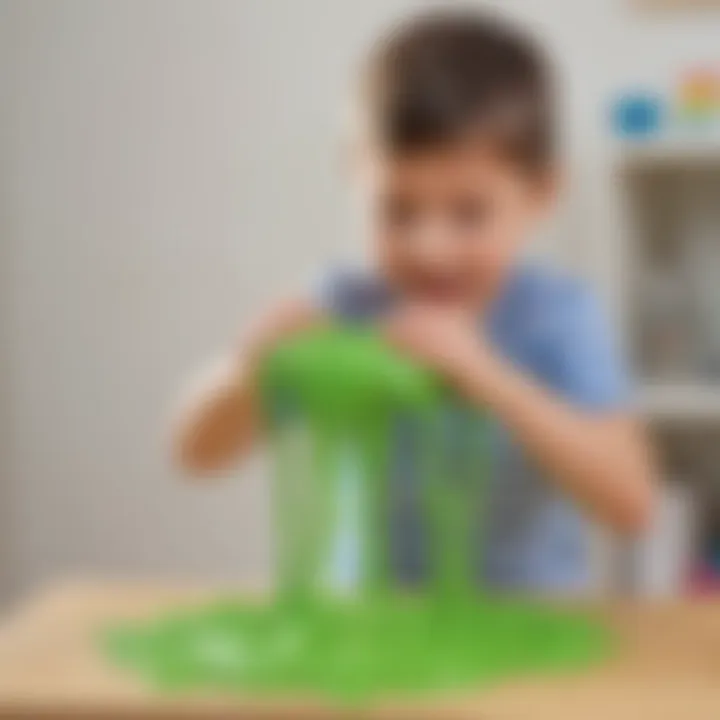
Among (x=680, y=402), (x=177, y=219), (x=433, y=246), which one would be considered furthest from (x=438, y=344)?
(x=177, y=219)

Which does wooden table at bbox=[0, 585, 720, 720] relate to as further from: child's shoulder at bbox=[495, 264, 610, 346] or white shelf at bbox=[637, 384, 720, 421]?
white shelf at bbox=[637, 384, 720, 421]

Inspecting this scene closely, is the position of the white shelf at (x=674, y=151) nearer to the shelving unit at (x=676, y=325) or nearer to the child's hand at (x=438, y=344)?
the shelving unit at (x=676, y=325)

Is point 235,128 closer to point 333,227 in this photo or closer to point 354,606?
point 333,227

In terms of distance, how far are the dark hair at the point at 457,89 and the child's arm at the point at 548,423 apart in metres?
0.08

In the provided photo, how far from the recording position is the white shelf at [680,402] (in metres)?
1.26

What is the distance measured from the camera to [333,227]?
143 cm

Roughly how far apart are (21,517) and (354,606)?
100 centimetres

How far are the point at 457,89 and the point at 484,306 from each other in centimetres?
10

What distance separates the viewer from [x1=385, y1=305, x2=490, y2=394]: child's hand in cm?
53

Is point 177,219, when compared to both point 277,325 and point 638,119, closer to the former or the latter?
point 638,119

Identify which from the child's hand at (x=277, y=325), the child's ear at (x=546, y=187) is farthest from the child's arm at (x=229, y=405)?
the child's ear at (x=546, y=187)

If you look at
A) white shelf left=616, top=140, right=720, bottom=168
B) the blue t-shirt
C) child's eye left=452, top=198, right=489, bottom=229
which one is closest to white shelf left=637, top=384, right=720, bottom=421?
white shelf left=616, top=140, right=720, bottom=168

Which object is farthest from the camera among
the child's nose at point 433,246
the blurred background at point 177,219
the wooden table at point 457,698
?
the blurred background at point 177,219

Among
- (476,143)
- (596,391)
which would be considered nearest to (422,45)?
(476,143)
